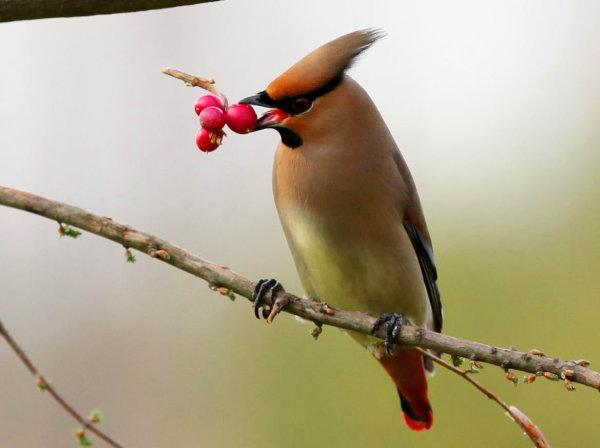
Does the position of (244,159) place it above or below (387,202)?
above

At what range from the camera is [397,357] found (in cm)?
445

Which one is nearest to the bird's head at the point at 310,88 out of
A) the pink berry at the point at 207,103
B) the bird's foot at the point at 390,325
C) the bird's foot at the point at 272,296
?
the pink berry at the point at 207,103

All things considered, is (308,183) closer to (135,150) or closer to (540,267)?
(540,267)

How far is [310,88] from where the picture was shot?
3.98m

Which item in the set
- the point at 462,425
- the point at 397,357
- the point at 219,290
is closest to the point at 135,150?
the point at 462,425

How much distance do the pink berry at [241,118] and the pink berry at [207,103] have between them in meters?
0.04

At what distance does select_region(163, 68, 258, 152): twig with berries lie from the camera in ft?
11.4

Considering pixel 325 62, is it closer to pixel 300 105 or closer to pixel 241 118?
pixel 300 105

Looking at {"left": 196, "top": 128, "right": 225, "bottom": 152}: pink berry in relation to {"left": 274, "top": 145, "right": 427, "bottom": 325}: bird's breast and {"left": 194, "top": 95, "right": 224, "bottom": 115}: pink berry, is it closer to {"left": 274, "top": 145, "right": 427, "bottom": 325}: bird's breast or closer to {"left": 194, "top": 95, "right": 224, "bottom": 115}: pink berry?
{"left": 194, "top": 95, "right": 224, "bottom": 115}: pink berry

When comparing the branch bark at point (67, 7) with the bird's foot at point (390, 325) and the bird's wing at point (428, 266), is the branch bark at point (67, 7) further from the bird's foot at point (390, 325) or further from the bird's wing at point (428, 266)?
the bird's wing at point (428, 266)

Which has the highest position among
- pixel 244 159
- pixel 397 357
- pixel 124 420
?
pixel 244 159

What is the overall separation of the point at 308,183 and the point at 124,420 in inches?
271

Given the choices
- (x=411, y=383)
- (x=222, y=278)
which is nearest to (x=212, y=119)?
(x=222, y=278)

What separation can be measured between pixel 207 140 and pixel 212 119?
0.19ft
